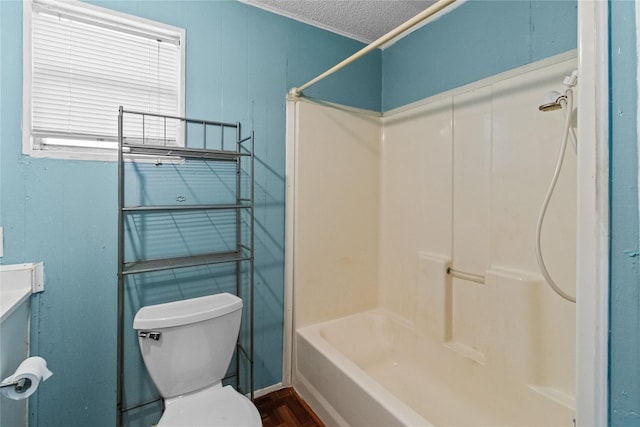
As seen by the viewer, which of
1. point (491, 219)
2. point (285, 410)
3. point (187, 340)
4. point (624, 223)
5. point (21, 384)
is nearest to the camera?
point (624, 223)

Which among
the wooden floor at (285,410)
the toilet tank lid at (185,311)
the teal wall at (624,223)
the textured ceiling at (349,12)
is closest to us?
the teal wall at (624,223)

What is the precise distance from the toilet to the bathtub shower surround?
19.7 inches

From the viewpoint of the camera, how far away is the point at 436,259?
70.2 inches

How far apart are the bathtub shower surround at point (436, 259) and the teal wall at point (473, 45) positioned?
3.6 inches

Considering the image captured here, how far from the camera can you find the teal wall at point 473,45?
134 cm

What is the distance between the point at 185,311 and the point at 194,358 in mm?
214

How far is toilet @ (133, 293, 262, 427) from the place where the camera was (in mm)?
Answer: 1204

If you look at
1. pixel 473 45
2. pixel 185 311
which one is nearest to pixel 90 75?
pixel 185 311

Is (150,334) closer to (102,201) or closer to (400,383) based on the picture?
(102,201)

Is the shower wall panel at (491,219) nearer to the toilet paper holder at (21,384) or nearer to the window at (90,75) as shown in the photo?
the window at (90,75)

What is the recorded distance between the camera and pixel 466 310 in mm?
1665

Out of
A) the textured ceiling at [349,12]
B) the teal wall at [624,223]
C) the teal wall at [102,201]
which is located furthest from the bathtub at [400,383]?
the textured ceiling at [349,12]

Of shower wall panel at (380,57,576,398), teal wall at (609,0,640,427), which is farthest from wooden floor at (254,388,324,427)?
teal wall at (609,0,640,427)

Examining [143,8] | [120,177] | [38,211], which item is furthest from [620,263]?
[143,8]
